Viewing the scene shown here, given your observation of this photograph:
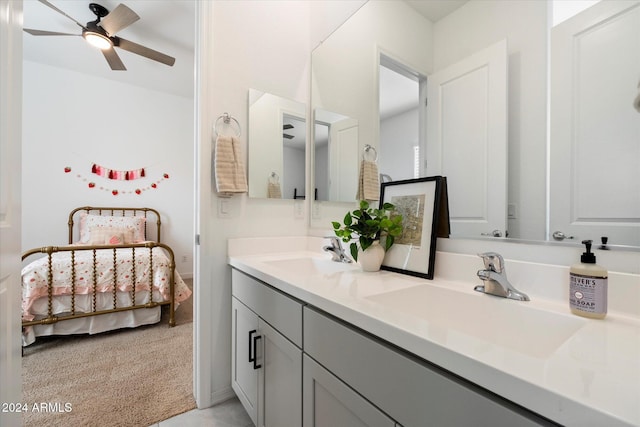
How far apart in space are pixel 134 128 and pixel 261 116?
11.0ft

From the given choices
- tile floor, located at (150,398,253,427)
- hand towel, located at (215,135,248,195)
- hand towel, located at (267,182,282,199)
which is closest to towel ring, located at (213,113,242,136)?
hand towel, located at (215,135,248,195)

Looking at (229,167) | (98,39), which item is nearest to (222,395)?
(229,167)

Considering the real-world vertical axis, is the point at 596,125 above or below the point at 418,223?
above

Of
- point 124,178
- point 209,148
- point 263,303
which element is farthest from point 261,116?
point 124,178

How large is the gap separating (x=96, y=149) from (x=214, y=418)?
154 inches

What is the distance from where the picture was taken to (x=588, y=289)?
624 millimetres

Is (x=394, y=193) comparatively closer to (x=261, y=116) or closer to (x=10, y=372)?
(x=261, y=116)

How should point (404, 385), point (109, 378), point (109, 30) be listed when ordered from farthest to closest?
1. point (109, 30)
2. point (109, 378)
3. point (404, 385)

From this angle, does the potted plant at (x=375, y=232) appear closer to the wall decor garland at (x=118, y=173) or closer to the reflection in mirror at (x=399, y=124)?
the reflection in mirror at (x=399, y=124)

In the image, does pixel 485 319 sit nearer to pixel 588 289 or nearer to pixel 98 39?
pixel 588 289

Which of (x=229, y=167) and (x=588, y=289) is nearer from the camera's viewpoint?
(x=588, y=289)

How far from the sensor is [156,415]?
1.44 metres

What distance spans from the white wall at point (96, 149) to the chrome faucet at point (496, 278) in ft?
14.0

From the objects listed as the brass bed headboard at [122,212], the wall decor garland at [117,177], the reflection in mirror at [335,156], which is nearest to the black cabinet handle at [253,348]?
the reflection in mirror at [335,156]
